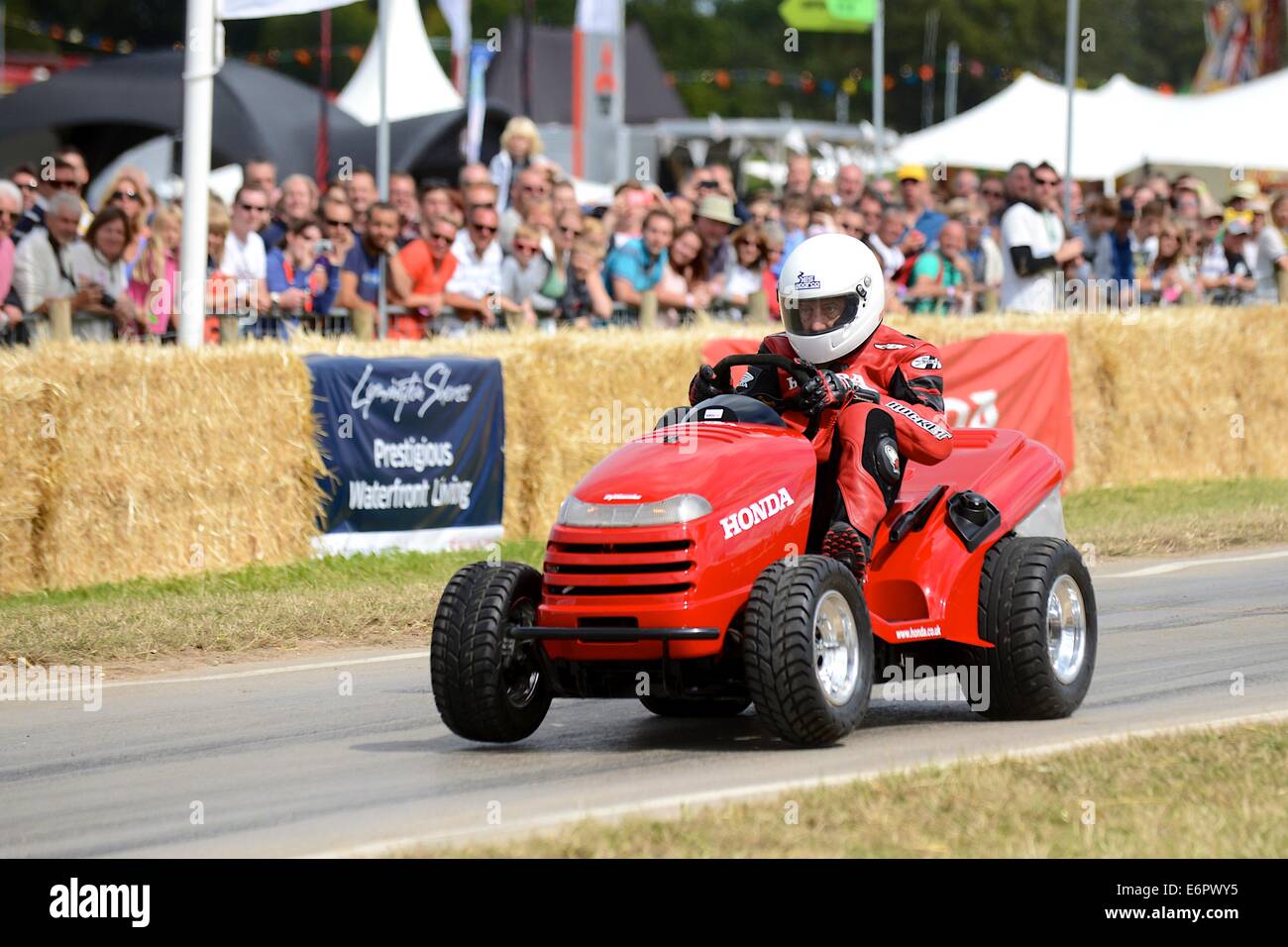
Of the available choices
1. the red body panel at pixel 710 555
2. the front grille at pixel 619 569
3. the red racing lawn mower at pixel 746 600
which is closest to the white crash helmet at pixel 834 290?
the red racing lawn mower at pixel 746 600

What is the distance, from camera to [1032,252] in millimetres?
16500

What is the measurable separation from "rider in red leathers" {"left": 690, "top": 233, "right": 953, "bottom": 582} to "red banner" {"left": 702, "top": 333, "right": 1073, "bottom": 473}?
6.99 metres

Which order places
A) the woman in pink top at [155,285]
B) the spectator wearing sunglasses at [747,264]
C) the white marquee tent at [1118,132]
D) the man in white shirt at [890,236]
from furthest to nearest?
the white marquee tent at [1118,132] < the man in white shirt at [890,236] < the spectator wearing sunglasses at [747,264] < the woman in pink top at [155,285]

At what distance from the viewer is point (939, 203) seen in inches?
889

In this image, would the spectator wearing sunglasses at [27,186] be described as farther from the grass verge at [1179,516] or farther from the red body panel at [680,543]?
the red body panel at [680,543]

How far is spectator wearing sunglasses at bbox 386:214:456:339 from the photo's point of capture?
564 inches

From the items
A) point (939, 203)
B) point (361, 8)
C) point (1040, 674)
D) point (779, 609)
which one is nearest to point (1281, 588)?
point (1040, 674)

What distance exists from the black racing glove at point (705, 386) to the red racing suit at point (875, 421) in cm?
10

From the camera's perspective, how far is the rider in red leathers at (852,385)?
23.7ft

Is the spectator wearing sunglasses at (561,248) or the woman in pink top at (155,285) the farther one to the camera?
the spectator wearing sunglasses at (561,248)

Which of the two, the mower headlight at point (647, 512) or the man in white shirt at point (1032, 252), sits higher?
the man in white shirt at point (1032, 252)

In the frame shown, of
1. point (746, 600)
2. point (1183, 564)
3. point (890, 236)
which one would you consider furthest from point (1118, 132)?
point (746, 600)

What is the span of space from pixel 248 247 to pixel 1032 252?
6.29m
